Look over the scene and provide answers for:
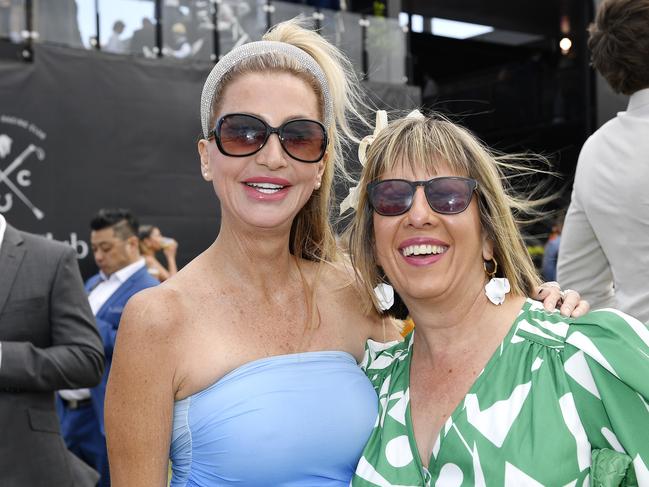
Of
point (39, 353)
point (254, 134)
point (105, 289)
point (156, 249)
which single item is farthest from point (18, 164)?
point (254, 134)

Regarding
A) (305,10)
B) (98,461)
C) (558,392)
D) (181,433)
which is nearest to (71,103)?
(305,10)

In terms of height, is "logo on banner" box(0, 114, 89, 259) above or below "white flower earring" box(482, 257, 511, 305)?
below

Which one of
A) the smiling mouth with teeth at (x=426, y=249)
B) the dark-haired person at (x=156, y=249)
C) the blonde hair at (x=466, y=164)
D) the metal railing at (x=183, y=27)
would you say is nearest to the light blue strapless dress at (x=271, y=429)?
the smiling mouth with teeth at (x=426, y=249)

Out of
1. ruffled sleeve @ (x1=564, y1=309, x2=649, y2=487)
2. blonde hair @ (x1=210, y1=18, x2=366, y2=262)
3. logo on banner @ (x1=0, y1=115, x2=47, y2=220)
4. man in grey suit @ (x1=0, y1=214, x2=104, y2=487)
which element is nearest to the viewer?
ruffled sleeve @ (x1=564, y1=309, x2=649, y2=487)

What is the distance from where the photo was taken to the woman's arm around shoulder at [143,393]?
214cm

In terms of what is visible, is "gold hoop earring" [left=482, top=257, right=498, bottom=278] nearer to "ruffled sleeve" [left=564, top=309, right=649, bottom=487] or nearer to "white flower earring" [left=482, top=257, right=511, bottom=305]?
"white flower earring" [left=482, top=257, right=511, bottom=305]

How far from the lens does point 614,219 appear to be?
278cm

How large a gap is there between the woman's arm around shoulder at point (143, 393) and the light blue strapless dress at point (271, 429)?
74 millimetres

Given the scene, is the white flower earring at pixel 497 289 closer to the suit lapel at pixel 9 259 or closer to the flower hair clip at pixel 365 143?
the flower hair clip at pixel 365 143

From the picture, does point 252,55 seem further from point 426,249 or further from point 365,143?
point 426,249

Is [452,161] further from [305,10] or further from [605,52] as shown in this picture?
[305,10]

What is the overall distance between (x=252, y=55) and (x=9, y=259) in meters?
1.65

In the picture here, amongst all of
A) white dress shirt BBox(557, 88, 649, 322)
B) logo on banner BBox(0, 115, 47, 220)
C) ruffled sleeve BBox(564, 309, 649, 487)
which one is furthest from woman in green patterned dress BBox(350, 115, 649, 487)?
logo on banner BBox(0, 115, 47, 220)

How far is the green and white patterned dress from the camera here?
177 centimetres
